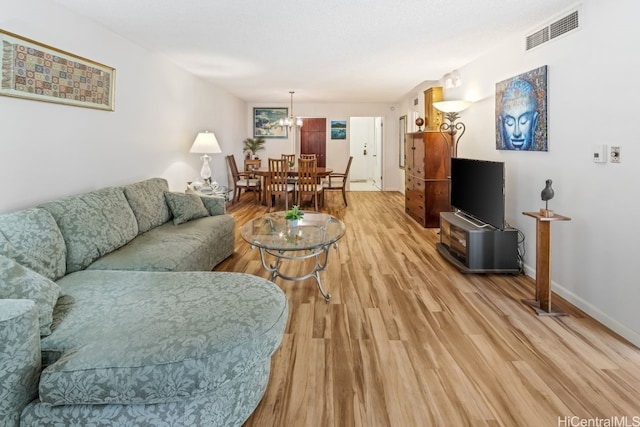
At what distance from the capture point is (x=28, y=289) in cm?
169

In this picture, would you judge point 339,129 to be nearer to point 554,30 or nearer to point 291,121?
point 291,121

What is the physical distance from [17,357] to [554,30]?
403 centimetres

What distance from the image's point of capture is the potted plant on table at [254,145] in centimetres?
930

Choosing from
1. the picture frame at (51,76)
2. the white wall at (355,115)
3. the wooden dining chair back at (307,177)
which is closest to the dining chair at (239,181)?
the wooden dining chair back at (307,177)

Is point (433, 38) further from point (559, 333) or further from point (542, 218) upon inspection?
point (559, 333)

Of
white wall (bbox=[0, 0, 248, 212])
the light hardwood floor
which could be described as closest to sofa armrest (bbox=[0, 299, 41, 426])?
the light hardwood floor

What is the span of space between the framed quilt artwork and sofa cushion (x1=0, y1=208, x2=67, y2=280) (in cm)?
370

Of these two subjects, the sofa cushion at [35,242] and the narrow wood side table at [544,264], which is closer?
the sofa cushion at [35,242]

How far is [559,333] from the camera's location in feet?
8.06

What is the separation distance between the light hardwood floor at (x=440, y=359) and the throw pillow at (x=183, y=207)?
0.96 m

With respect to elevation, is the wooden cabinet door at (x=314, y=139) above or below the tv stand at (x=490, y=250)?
above

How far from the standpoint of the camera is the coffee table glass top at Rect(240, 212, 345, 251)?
2.90 m

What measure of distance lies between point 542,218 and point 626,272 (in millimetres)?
581

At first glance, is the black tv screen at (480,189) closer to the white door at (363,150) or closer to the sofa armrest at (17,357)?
the sofa armrest at (17,357)
